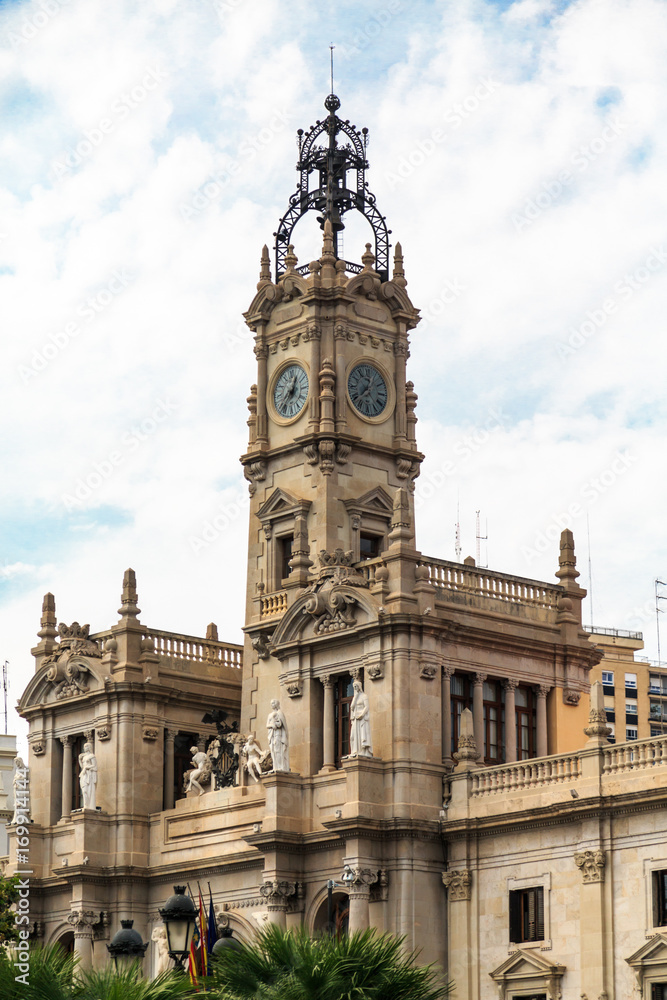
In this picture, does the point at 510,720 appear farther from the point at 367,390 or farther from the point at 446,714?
the point at 367,390

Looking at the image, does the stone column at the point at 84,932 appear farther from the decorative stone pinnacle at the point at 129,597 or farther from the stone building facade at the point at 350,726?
the decorative stone pinnacle at the point at 129,597

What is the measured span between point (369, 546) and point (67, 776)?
48.7 ft

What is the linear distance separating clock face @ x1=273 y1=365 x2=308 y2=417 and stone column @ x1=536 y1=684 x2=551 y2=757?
1343cm

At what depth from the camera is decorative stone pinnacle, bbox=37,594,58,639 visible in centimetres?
7569

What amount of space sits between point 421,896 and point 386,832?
7.29 ft

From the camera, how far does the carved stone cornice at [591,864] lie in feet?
183

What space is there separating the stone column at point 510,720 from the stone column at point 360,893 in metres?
6.88

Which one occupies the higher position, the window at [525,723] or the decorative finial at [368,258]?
the decorative finial at [368,258]

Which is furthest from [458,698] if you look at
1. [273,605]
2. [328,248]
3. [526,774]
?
[328,248]

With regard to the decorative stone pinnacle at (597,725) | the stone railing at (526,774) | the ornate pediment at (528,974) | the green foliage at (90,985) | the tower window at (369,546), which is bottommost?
the green foliage at (90,985)

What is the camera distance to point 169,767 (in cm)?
7238

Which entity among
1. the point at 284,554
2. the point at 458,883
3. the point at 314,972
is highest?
the point at 284,554

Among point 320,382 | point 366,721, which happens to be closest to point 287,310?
point 320,382

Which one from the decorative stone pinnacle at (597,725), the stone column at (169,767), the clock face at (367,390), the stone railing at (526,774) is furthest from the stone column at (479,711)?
the stone column at (169,767)
